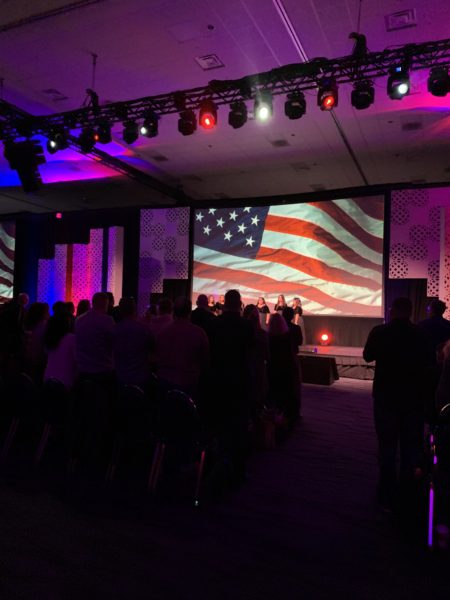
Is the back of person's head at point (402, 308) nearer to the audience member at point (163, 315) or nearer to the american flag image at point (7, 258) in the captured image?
the audience member at point (163, 315)

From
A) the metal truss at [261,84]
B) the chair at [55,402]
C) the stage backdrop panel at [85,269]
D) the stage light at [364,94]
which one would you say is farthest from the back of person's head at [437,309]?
the stage backdrop panel at [85,269]

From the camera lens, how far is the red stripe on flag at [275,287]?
35.8 feet

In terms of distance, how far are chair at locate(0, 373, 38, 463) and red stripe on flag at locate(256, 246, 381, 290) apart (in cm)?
855

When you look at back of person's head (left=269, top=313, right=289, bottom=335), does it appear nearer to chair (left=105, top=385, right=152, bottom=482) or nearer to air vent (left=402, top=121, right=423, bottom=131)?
chair (left=105, top=385, right=152, bottom=482)

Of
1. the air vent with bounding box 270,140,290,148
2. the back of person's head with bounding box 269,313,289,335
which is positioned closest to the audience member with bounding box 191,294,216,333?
the back of person's head with bounding box 269,313,289,335

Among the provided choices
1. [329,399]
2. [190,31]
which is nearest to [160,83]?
[190,31]

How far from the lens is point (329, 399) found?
278 inches

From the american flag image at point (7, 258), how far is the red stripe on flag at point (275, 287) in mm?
6823

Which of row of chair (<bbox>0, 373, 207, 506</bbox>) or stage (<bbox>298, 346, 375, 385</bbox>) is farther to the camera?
stage (<bbox>298, 346, 375, 385</bbox>)

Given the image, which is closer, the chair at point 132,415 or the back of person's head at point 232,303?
the chair at point 132,415

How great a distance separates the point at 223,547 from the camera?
8.73 ft

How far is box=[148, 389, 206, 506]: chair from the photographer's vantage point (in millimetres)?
3039

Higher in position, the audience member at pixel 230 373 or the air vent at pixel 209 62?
the air vent at pixel 209 62


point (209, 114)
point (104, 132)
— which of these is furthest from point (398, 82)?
point (104, 132)
